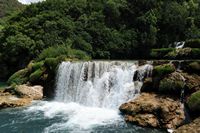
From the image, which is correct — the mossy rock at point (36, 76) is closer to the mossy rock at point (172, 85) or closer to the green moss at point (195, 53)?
the mossy rock at point (172, 85)

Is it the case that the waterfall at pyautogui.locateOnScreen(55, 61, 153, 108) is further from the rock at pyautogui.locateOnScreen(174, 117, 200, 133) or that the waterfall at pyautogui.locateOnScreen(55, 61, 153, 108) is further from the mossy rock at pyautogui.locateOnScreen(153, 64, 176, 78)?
the rock at pyautogui.locateOnScreen(174, 117, 200, 133)

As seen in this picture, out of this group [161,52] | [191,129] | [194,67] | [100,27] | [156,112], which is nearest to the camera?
[191,129]

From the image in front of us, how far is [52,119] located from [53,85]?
32.2ft

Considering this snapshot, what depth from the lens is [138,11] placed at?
186ft

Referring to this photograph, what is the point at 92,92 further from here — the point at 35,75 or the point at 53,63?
the point at 35,75

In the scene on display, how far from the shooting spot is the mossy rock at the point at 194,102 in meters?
22.2

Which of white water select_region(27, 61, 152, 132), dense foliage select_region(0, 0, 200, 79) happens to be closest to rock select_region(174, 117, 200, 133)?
white water select_region(27, 61, 152, 132)

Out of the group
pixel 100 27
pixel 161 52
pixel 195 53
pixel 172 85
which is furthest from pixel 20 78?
pixel 172 85

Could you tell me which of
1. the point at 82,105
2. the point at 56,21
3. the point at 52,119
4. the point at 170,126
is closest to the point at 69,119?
the point at 52,119

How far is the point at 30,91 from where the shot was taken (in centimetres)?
3316

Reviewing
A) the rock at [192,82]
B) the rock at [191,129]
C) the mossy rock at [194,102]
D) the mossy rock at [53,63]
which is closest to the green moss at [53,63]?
the mossy rock at [53,63]

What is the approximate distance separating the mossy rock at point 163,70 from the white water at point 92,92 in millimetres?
1310

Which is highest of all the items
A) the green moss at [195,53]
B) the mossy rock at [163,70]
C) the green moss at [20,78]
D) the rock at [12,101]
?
the green moss at [195,53]

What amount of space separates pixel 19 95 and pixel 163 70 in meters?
14.0
